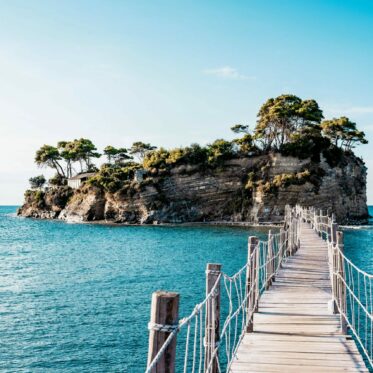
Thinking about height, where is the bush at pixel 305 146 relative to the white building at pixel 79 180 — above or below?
above

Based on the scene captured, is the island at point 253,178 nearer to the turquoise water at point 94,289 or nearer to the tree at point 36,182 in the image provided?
the turquoise water at point 94,289

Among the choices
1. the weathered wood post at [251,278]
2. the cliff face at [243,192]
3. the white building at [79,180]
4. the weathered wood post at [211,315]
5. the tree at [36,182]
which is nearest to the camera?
the weathered wood post at [211,315]

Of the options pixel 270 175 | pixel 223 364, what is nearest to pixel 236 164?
pixel 270 175

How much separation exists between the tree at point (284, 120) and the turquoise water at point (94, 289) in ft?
85.8

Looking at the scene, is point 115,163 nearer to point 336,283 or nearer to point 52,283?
point 52,283

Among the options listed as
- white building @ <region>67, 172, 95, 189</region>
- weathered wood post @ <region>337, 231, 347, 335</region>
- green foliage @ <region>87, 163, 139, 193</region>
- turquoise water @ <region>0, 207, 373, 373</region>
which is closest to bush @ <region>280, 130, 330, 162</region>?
turquoise water @ <region>0, 207, 373, 373</region>

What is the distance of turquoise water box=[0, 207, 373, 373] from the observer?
49.7 ft

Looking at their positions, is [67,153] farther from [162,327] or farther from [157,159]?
[162,327]

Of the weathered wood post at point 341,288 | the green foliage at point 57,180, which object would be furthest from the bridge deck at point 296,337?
the green foliage at point 57,180

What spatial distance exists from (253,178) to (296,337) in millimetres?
65506

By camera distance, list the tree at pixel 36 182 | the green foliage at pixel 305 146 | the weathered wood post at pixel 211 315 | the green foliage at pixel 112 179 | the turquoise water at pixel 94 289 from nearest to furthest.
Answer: the weathered wood post at pixel 211 315
the turquoise water at pixel 94 289
the green foliage at pixel 305 146
the green foliage at pixel 112 179
the tree at pixel 36 182

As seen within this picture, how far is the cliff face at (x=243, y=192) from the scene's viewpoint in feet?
226

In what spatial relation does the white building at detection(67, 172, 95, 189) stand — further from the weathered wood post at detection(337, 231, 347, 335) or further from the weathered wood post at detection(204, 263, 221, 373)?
the weathered wood post at detection(204, 263, 221, 373)

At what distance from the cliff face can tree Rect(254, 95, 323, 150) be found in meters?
4.39
